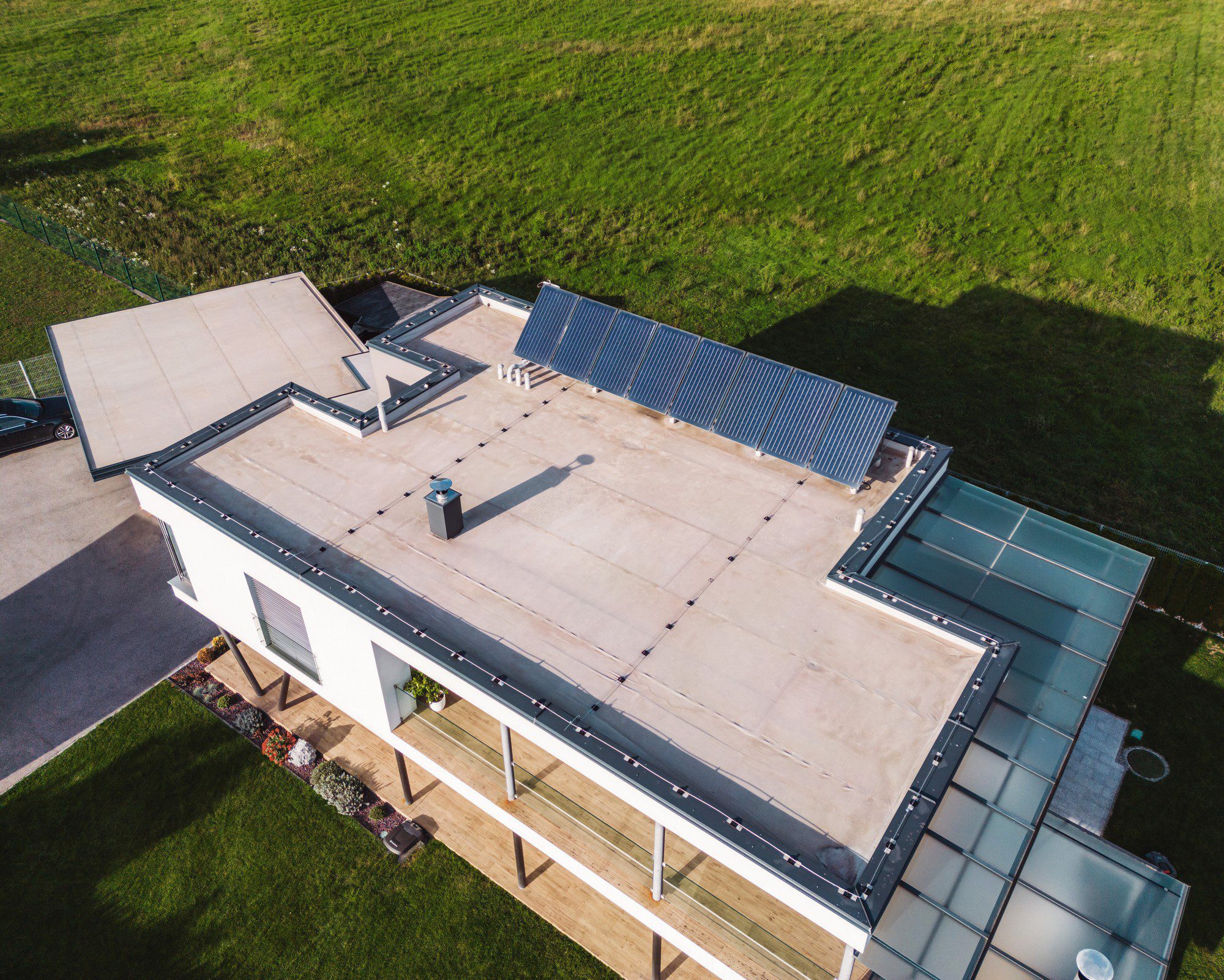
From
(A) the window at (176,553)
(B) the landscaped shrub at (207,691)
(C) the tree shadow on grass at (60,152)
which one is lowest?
(B) the landscaped shrub at (207,691)

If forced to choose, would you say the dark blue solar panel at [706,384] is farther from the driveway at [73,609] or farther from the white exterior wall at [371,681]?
the driveway at [73,609]

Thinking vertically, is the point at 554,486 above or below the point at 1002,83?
→ below

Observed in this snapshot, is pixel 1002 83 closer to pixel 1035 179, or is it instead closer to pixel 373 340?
pixel 1035 179

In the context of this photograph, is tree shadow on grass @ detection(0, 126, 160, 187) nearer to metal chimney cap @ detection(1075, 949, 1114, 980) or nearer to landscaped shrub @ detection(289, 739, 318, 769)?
landscaped shrub @ detection(289, 739, 318, 769)

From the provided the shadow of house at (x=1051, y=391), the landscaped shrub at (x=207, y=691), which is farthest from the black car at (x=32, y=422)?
the shadow of house at (x=1051, y=391)

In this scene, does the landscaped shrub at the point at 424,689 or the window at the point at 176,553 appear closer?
the landscaped shrub at the point at 424,689

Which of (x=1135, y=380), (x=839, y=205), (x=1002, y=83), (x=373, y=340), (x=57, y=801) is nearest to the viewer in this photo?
(x=57, y=801)

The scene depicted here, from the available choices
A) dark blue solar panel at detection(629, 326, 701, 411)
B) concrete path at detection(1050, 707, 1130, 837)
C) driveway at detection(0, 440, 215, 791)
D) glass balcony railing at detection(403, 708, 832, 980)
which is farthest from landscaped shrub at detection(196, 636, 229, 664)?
concrete path at detection(1050, 707, 1130, 837)

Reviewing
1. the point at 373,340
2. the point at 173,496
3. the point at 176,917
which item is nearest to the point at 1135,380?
the point at 373,340
